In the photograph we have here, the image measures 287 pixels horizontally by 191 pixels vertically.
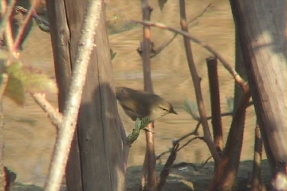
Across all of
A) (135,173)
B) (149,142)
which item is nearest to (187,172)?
(135,173)

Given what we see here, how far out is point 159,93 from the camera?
392 cm

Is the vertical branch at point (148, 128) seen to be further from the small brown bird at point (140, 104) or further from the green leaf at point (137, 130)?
the green leaf at point (137, 130)

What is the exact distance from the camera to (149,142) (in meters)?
2.42

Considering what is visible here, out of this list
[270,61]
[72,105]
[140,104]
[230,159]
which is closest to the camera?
[72,105]

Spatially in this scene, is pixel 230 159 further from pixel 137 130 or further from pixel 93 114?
pixel 93 114

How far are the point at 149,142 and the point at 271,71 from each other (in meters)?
0.98

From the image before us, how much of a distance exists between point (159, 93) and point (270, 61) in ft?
7.86

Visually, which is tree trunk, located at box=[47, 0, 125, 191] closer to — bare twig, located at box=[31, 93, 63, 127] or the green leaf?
the green leaf

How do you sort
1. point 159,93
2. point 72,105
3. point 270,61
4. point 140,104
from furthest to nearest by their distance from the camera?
1. point 159,93
2. point 140,104
3. point 270,61
4. point 72,105

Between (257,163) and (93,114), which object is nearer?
(93,114)

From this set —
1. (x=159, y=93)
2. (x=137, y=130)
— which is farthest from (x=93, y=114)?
(x=159, y=93)

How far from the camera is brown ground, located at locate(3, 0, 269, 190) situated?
326 cm

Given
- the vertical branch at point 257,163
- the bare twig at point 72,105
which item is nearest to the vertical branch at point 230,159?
the vertical branch at point 257,163

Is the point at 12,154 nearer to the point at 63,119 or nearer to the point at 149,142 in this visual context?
the point at 149,142
